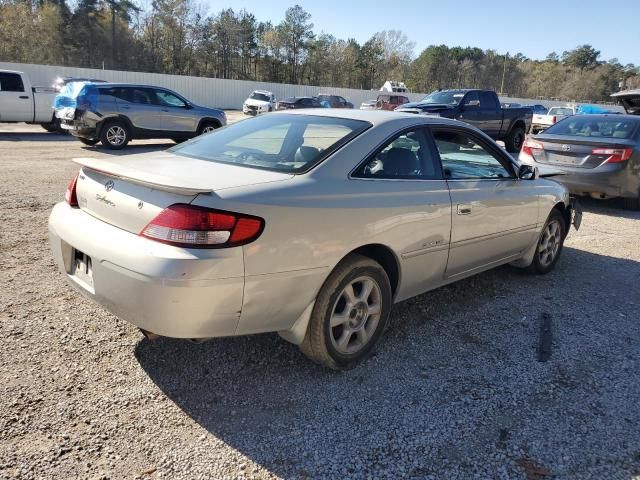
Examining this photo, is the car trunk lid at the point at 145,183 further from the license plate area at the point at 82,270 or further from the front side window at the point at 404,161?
the front side window at the point at 404,161

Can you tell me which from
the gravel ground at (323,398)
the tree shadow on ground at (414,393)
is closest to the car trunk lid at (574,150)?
the gravel ground at (323,398)

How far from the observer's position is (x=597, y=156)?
8141 mm

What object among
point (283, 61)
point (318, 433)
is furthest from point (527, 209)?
point (283, 61)

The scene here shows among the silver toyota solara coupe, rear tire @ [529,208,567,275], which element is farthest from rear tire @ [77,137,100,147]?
rear tire @ [529,208,567,275]

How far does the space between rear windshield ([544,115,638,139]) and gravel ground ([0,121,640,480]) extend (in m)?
5.43

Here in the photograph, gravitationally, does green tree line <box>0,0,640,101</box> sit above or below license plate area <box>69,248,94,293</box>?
above

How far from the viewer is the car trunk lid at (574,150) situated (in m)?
8.13

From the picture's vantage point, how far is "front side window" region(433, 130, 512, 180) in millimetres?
3803

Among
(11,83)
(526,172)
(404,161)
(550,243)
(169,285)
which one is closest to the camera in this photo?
(169,285)

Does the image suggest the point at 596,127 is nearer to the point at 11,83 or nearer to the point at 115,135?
the point at 115,135

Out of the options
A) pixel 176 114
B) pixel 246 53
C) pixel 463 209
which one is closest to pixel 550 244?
pixel 463 209

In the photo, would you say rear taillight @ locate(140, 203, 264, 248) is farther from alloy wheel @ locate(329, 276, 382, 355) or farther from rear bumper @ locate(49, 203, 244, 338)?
alloy wheel @ locate(329, 276, 382, 355)

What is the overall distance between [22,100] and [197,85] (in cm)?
2741

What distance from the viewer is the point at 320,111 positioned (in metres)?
3.90
